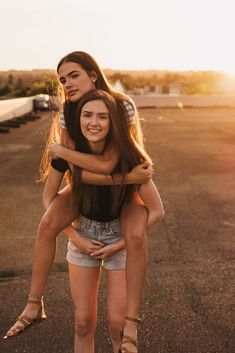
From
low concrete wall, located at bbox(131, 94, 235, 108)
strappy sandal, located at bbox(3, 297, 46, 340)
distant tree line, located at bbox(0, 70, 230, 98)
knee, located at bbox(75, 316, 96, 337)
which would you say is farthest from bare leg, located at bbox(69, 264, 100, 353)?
low concrete wall, located at bbox(131, 94, 235, 108)

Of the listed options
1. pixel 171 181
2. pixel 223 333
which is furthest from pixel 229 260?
pixel 171 181

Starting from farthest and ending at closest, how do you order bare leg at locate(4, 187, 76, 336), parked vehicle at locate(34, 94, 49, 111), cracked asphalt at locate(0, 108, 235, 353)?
parked vehicle at locate(34, 94, 49, 111) → cracked asphalt at locate(0, 108, 235, 353) → bare leg at locate(4, 187, 76, 336)

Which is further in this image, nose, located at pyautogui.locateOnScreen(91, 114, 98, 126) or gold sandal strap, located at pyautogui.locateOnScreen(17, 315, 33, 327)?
gold sandal strap, located at pyautogui.locateOnScreen(17, 315, 33, 327)

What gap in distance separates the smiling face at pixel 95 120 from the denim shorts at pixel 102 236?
57 centimetres

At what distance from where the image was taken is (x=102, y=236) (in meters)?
3.11

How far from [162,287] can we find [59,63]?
2924mm

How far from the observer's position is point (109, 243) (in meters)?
3.10

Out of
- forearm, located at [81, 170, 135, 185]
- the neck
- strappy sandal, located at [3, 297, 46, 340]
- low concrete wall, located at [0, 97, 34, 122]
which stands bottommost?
low concrete wall, located at [0, 97, 34, 122]

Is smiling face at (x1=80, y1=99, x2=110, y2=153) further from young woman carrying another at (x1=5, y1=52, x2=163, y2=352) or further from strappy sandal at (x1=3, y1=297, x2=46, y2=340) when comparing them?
strappy sandal at (x1=3, y1=297, x2=46, y2=340)

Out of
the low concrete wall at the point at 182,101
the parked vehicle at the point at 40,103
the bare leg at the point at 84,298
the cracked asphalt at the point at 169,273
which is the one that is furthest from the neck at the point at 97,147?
the low concrete wall at the point at 182,101

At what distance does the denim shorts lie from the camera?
122 inches

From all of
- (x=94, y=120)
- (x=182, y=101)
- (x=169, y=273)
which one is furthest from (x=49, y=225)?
(x=182, y=101)

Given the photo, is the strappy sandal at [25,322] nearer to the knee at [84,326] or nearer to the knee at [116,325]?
the knee at [84,326]

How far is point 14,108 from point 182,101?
23.7 m
